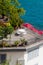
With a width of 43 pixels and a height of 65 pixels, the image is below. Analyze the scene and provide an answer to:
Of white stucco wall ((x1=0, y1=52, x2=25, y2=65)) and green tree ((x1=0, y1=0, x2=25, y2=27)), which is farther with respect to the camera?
green tree ((x1=0, y1=0, x2=25, y2=27))

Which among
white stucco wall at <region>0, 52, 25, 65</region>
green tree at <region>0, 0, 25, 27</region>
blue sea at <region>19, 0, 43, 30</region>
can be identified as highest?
blue sea at <region>19, 0, 43, 30</region>

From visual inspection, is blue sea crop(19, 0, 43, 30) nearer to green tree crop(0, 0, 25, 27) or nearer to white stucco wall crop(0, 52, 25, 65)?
green tree crop(0, 0, 25, 27)

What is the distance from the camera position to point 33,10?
19453mm

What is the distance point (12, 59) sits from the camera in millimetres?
7254

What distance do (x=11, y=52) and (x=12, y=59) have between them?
243mm

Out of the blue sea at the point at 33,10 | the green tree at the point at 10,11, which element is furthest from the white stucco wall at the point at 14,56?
the blue sea at the point at 33,10

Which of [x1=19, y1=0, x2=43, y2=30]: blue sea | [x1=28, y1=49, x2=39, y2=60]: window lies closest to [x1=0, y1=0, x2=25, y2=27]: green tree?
[x1=28, y1=49, x2=39, y2=60]: window

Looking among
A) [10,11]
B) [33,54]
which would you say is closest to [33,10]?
[10,11]

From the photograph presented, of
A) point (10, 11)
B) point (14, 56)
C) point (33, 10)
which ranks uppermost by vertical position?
point (33, 10)

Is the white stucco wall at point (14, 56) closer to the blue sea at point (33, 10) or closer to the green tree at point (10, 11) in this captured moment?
the green tree at point (10, 11)

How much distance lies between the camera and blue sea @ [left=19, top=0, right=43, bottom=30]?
18.5m

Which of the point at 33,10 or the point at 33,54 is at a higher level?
the point at 33,10

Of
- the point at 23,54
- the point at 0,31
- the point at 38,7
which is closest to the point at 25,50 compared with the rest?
the point at 23,54

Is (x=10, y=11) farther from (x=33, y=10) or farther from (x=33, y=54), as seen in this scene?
(x=33, y=10)
